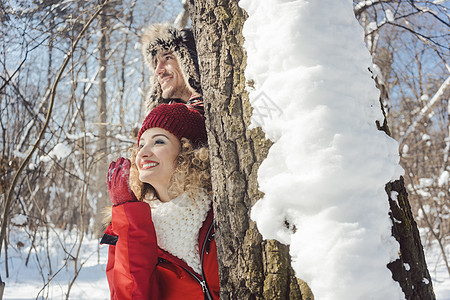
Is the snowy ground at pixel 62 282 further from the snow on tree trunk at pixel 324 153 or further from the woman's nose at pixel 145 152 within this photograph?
the snow on tree trunk at pixel 324 153

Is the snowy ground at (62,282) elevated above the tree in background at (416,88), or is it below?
below

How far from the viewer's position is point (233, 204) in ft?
2.56

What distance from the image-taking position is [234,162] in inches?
31.1

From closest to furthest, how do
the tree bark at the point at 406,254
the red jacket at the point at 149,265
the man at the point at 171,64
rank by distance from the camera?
the tree bark at the point at 406,254 → the red jacket at the point at 149,265 → the man at the point at 171,64

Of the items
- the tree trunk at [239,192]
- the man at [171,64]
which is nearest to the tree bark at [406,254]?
the tree trunk at [239,192]

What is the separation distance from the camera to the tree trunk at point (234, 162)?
708 millimetres

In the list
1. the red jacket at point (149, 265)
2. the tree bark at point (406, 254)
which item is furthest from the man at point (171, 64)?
the tree bark at point (406, 254)

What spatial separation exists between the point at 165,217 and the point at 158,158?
0.23 meters

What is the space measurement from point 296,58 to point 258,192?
0.99 ft

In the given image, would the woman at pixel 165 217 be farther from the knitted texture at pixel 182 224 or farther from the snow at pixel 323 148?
the snow at pixel 323 148

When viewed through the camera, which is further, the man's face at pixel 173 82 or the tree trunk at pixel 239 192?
the man's face at pixel 173 82

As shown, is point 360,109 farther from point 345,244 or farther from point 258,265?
point 258,265

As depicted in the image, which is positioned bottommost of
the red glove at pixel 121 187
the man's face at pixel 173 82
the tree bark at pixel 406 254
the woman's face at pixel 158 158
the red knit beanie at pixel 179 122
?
the tree bark at pixel 406 254

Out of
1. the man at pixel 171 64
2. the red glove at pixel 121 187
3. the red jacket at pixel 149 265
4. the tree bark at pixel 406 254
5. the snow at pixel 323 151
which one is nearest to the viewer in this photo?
the snow at pixel 323 151
